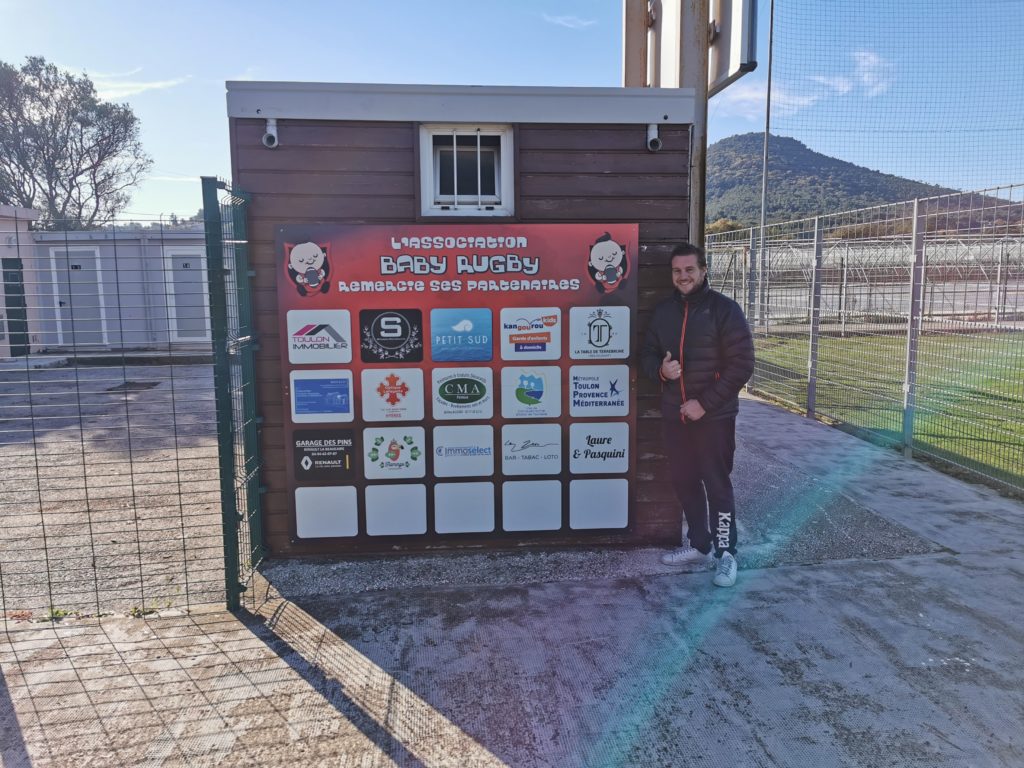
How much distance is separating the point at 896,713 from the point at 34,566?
16.0ft

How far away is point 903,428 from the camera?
273 inches

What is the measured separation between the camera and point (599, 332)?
444 cm

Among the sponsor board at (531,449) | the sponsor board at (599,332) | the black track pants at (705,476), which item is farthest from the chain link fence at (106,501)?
the black track pants at (705,476)

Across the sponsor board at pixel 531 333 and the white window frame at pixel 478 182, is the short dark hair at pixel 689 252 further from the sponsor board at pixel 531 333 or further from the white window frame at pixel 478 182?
the white window frame at pixel 478 182

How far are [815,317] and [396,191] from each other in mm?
6464

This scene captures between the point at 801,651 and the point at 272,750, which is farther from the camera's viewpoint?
the point at 801,651

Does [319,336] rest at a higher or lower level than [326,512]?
higher

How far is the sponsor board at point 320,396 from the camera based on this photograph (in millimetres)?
4301

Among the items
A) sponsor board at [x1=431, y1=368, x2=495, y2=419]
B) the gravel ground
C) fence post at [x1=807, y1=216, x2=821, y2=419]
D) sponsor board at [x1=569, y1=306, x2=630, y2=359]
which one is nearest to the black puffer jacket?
sponsor board at [x1=569, y1=306, x2=630, y2=359]

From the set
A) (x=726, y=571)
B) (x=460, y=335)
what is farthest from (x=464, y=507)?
(x=726, y=571)

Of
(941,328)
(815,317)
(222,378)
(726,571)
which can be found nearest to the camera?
(222,378)

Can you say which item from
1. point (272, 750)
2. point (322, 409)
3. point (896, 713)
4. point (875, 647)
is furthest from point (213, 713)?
point (875, 647)

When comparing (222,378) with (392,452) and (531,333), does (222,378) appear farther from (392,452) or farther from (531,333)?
(531,333)

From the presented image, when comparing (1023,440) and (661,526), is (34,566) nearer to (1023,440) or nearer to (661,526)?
(661,526)
